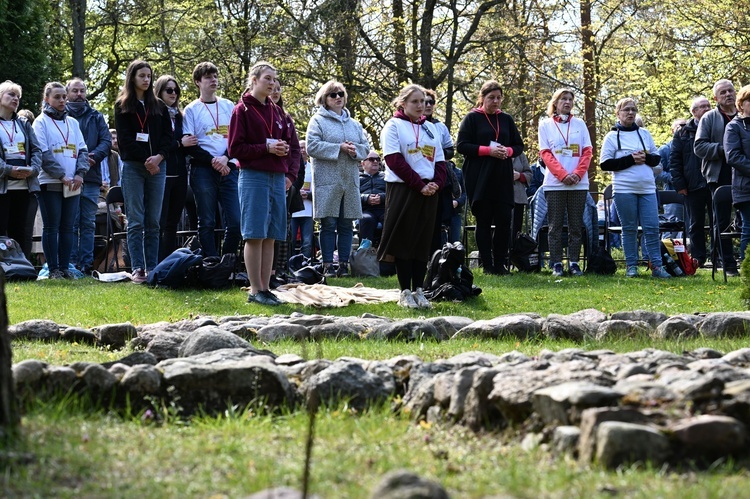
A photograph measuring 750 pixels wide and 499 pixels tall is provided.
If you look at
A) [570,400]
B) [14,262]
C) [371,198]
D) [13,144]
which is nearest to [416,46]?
[371,198]

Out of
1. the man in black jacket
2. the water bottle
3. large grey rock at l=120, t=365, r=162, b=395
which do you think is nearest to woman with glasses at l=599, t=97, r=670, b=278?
the water bottle

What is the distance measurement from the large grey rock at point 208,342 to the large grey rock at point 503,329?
1991mm

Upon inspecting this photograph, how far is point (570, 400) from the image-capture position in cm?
388

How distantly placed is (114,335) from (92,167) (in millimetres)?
6001

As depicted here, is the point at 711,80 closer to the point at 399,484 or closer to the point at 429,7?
the point at 429,7

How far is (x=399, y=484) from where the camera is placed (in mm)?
3021

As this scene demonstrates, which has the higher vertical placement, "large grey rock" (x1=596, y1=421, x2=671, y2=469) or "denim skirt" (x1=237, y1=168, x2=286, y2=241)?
"denim skirt" (x1=237, y1=168, x2=286, y2=241)

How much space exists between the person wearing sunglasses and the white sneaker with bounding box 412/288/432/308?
288 cm

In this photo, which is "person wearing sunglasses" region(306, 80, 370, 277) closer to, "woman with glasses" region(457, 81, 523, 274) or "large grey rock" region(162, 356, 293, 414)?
"woman with glasses" region(457, 81, 523, 274)

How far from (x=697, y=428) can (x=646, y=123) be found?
27.6 m

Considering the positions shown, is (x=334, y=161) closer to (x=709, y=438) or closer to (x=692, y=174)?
(x=692, y=174)

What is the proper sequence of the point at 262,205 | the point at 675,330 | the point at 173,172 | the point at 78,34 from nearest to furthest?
the point at 675,330 → the point at 262,205 → the point at 173,172 → the point at 78,34

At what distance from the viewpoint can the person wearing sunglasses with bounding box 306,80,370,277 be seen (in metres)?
12.5

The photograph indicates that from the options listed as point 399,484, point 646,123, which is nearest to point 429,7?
point 646,123
